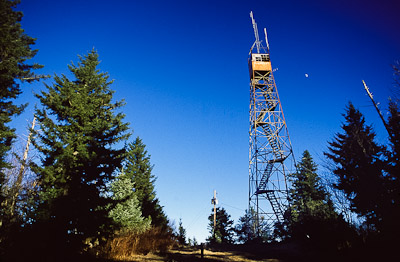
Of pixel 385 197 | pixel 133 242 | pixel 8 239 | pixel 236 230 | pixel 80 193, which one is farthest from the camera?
pixel 236 230

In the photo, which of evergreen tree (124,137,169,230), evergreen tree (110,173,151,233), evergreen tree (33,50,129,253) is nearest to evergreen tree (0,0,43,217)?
evergreen tree (33,50,129,253)

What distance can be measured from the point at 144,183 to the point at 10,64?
16268 mm

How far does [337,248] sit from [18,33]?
66.1 feet

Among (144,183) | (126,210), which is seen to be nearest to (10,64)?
(126,210)

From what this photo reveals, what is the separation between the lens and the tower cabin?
848 inches

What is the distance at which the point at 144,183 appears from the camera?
23.6 m

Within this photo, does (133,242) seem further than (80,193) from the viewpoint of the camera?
Yes

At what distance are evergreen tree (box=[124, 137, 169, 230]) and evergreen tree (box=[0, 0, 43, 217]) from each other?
38.3 ft

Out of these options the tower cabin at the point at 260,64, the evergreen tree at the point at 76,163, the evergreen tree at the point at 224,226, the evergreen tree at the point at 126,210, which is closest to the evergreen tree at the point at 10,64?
the evergreen tree at the point at 76,163

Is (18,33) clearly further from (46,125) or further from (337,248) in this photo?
(337,248)

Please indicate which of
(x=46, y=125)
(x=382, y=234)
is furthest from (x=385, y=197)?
(x=46, y=125)

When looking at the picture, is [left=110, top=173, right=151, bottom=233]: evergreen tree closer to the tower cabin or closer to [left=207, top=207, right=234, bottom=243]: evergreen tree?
the tower cabin

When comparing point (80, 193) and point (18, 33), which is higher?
point (18, 33)

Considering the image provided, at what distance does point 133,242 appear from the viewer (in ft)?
31.4
